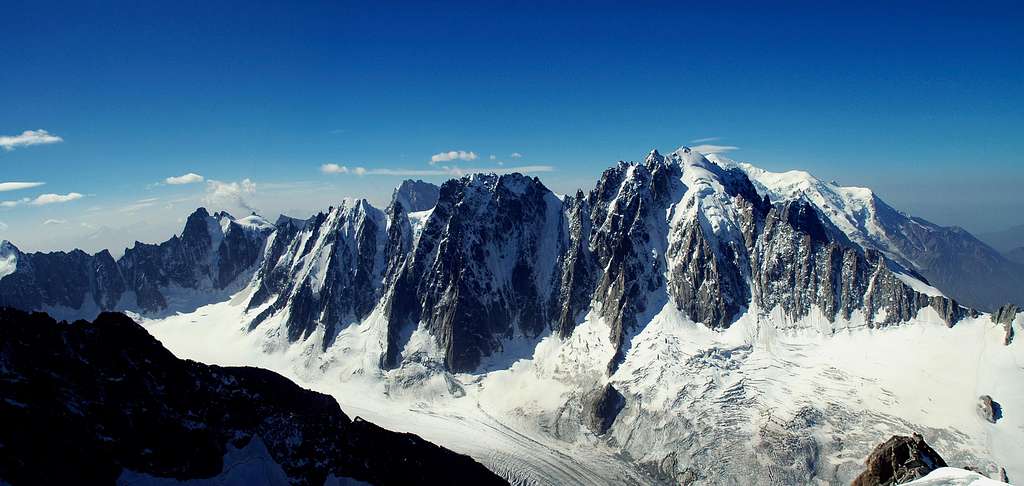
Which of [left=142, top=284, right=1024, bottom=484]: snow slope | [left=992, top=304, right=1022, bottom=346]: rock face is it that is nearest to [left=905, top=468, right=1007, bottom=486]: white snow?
[left=142, top=284, right=1024, bottom=484]: snow slope

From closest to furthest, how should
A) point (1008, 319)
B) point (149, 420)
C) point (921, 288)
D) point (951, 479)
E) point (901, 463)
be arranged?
1. point (951, 479)
2. point (901, 463)
3. point (149, 420)
4. point (1008, 319)
5. point (921, 288)

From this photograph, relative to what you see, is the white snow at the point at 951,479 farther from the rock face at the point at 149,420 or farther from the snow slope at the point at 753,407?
the snow slope at the point at 753,407

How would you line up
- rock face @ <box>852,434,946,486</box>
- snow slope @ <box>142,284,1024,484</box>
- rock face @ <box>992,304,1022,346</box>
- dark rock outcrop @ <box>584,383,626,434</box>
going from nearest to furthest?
rock face @ <box>852,434,946,486</box>
snow slope @ <box>142,284,1024,484</box>
rock face @ <box>992,304,1022,346</box>
dark rock outcrop @ <box>584,383,626,434</box>

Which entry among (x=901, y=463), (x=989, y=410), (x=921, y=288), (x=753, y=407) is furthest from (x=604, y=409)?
(x=901, y=463)

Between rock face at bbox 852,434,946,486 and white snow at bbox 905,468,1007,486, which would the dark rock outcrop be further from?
white snow at bbox 905,468,1007,486

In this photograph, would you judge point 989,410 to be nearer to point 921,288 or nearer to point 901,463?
point 921,288

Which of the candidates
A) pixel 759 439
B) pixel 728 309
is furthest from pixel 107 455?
pixel 728 309

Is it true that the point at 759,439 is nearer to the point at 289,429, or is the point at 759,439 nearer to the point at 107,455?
the point at 289,429
